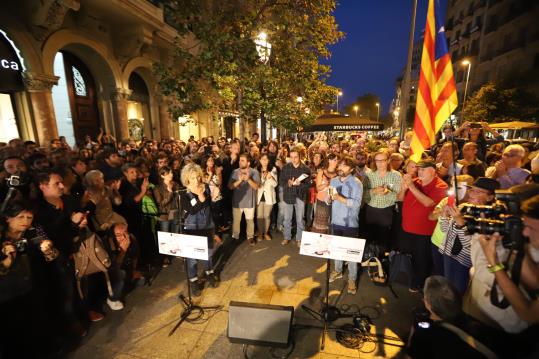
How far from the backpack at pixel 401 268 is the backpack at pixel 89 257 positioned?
4.29 m

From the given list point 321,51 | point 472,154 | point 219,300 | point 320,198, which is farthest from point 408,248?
point 321,51

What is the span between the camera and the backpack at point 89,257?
3383 millimetres

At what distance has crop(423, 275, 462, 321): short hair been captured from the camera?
1842 millimetres

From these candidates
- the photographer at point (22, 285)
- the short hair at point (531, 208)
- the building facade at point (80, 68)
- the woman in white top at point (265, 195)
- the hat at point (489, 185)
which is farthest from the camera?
the building facade at point (80, 68)

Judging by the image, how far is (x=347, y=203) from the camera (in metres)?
4.06

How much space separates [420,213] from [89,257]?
476cm

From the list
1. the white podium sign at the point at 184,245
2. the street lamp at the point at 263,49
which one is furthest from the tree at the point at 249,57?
the white podium sign at the point at 184,245

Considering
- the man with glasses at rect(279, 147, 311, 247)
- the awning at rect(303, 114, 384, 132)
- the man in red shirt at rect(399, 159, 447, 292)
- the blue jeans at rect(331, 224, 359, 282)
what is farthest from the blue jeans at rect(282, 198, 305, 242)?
the awning at rect(303, 114, 384, 132)

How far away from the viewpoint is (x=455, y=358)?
5.09 feet

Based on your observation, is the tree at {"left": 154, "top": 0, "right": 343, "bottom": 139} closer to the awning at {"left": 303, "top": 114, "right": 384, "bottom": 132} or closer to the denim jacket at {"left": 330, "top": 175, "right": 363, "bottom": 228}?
the awning at {"left": 303, "top": 114, "right": 384, "bottom": 132}

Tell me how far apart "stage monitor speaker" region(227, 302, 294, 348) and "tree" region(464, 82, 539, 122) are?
28.3m

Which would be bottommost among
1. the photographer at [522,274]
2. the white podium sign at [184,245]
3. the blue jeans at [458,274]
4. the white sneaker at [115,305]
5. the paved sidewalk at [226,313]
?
the paved sidewalk at [226,313]

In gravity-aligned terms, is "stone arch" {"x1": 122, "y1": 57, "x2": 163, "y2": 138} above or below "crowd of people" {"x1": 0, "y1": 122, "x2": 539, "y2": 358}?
above

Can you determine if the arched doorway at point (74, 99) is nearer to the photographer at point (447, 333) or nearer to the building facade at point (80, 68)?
the building facade at point (80, 68)
